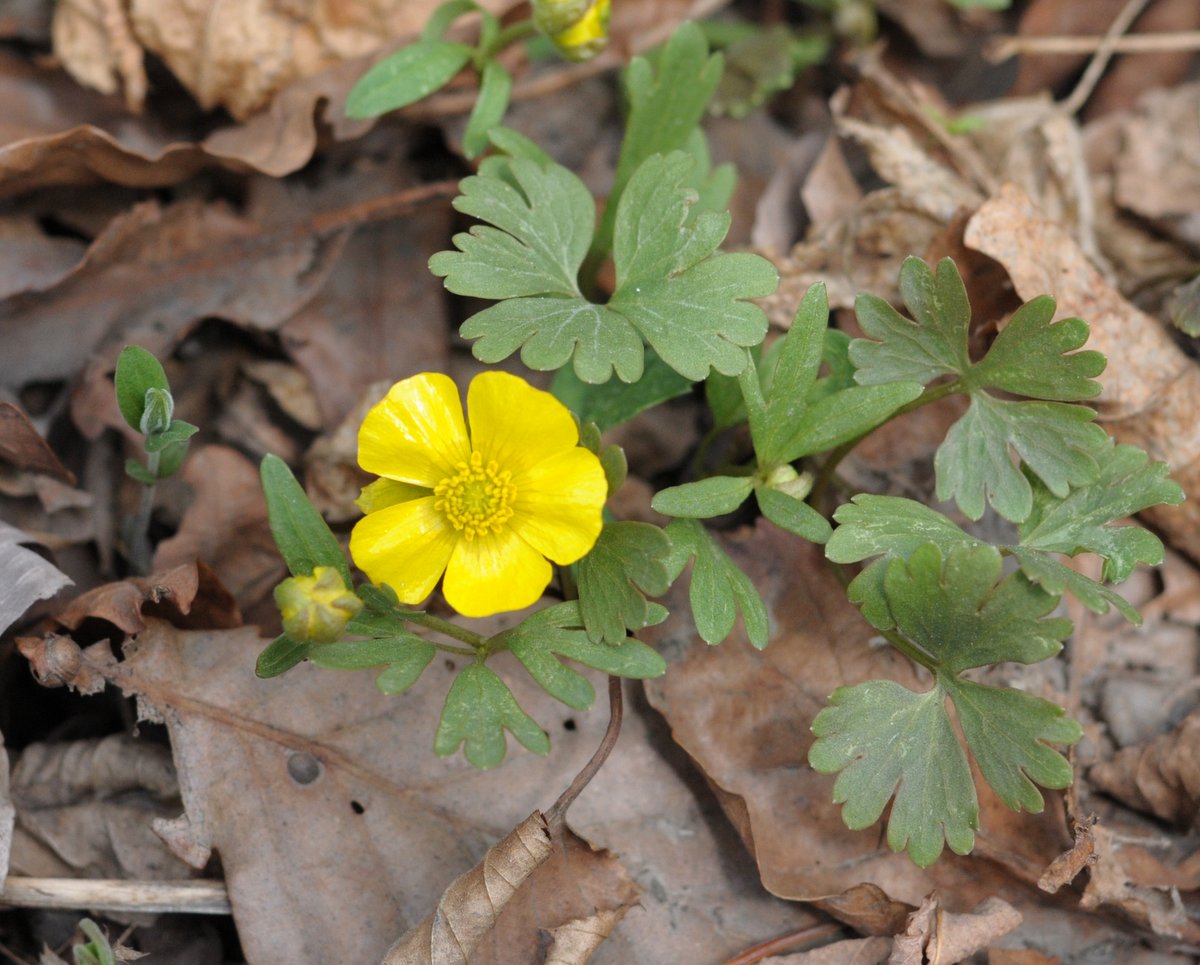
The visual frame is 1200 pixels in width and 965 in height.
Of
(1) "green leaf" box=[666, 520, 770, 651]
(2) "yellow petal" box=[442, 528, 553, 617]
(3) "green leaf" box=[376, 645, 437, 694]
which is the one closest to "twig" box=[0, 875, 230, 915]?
(3) "green leaf" box=[376, 645, 437, 694]

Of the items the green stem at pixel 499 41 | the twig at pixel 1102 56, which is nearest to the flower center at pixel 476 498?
the green stem at pixel 499 41

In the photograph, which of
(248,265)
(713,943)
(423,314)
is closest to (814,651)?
(713,943)

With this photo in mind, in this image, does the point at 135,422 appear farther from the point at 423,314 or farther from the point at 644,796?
the point at 644,796

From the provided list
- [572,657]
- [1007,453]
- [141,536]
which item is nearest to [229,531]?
[141,536]

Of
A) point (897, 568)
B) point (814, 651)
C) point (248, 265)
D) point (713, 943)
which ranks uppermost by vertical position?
Result: point (897, 568)

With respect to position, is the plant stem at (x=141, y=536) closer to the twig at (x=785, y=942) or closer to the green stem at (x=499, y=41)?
the green stem at (x=499, y=41)

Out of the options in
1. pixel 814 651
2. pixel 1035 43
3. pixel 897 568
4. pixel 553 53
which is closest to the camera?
pixel 897 568
